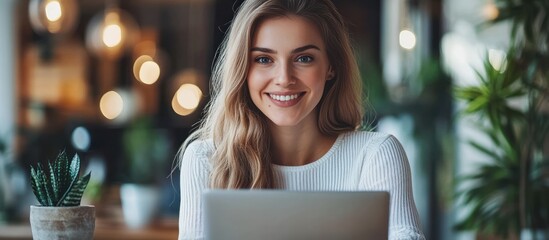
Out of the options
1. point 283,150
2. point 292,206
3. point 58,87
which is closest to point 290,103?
point 283,150

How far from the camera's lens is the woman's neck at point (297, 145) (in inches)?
95.5

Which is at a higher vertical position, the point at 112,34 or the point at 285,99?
the point at 112,34

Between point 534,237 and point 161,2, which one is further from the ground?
point 161,2

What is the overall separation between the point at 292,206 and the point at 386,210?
7.7 inches

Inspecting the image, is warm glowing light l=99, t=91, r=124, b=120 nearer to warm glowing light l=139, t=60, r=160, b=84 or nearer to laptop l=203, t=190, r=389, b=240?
warm glowing light l=139, t=60, r=160, b=84

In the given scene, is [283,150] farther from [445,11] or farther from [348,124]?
[445,11]

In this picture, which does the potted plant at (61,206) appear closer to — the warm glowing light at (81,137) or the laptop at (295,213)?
the laptop at (295,213)

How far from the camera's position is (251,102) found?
2412 mm

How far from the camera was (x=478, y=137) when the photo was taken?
6602 millimetres

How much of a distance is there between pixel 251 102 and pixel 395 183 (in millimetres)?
466

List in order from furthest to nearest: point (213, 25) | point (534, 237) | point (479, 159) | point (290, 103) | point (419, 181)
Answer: point (213, 25)
point (419, 181)
point (479, 159)
point (534, 237)
point (290, 103)

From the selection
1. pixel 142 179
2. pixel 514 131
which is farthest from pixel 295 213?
pixel 142 179

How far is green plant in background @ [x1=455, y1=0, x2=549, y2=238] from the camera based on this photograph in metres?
4.56

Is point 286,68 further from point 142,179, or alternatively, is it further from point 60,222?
point 142,179
